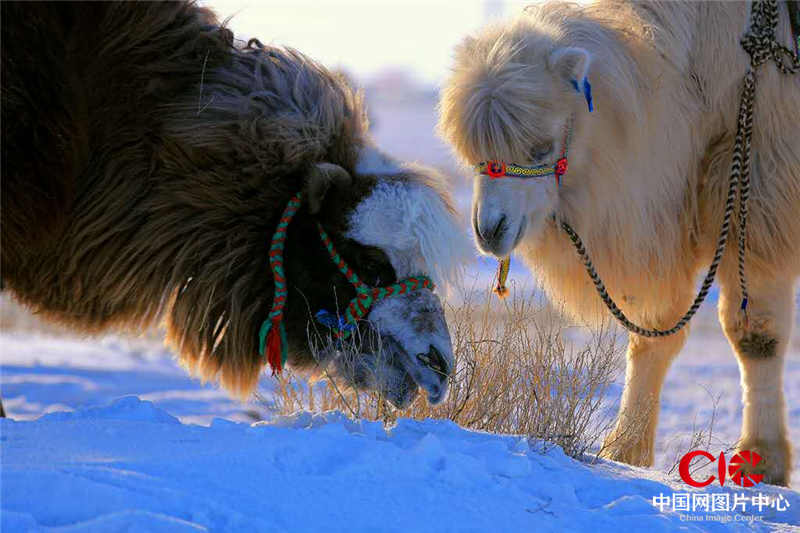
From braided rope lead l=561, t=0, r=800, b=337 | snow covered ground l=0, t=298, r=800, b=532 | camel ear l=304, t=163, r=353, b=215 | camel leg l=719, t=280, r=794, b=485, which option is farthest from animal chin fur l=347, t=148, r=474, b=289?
camel leg l=719, t=280, r=794, b=485

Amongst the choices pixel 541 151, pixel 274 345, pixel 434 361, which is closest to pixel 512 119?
pixel 541 151

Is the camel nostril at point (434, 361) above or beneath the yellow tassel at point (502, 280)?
beneath

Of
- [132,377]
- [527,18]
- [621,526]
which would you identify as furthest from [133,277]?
[132,377]

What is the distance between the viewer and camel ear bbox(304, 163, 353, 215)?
340cm

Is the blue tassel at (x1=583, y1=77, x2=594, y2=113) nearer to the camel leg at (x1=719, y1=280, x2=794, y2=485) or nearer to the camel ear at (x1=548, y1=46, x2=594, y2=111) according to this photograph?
the camel ear at (x1=548, y1=46, x2=594, y2=111)

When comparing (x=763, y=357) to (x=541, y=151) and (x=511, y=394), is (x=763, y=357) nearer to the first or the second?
(x=511, y=394)

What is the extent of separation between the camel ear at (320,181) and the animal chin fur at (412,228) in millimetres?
122

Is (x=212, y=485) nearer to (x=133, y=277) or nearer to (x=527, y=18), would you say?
(x=133, y=277)

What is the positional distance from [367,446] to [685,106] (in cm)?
280

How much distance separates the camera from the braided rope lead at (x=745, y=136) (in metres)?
4.81

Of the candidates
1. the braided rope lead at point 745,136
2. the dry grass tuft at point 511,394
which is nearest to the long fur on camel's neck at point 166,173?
the dry grass tuft at point 511,394

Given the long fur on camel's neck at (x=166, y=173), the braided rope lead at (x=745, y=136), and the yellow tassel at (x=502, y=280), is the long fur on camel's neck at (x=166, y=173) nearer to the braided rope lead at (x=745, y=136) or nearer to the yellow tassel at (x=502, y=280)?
the yellow tassel at (x=502, y=280)

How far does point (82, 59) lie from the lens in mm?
3295

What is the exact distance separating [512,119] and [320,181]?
1.35 m
